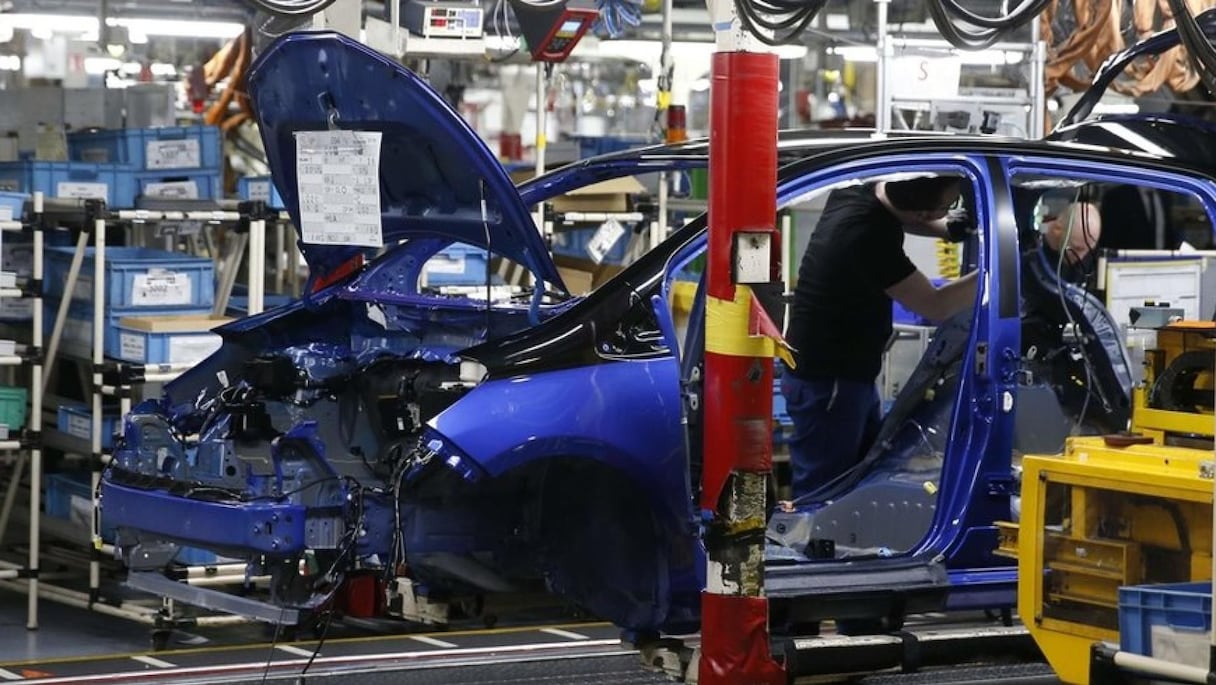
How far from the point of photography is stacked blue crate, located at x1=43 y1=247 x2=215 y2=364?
27.1 feet

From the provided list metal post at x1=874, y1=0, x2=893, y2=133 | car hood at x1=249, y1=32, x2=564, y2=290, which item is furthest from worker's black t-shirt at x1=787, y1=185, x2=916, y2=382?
metal post at x1=874, y1=0, x2=893, y2=133

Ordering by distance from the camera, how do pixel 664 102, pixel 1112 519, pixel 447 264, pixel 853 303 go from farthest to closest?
pixel 664 102
pixel 447 264
pixel 853 303
pixel 1112 519

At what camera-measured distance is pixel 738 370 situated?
5285 mm

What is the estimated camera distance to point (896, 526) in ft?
21.7

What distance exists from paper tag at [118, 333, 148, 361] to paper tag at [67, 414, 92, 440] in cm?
37

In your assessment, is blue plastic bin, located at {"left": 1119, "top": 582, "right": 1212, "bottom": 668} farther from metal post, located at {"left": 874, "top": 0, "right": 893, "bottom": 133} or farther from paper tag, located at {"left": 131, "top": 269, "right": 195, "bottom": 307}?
metal post, located at {"left": 874, "top": 0, "right": 893, "bottom": 133}

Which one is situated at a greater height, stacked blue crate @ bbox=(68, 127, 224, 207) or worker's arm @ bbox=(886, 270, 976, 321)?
stacked blue crate @ bbox=(68, 127, 224, 207)

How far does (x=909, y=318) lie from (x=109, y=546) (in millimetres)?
3632

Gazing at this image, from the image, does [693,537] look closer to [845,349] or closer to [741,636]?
[741,636]

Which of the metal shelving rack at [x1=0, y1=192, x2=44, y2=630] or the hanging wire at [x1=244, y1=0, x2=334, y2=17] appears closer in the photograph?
the hanging wire at [x1=244, y1=0, x2=334, y2=17]

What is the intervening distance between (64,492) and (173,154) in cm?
162

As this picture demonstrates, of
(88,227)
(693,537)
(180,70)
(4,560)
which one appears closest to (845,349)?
(693,537)

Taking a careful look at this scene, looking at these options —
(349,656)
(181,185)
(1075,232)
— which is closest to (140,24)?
(181,185)

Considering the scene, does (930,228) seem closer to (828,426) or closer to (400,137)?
(828,426)
